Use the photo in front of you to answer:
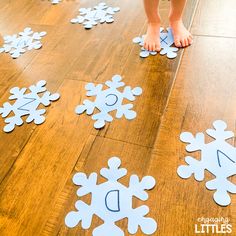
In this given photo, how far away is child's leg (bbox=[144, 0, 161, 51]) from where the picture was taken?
1.18m

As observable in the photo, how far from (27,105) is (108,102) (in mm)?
335

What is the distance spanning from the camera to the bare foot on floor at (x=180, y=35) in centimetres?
119

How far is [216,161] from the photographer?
2.69 ft

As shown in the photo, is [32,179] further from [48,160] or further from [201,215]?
[201,215]

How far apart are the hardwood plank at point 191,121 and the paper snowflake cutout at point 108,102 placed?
0.48ft

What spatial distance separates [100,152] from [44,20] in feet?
3.15

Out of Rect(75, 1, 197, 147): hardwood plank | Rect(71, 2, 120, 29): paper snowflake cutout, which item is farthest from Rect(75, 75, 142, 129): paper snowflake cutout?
Rect(71, 2, 120, 29): paper snowflake cutout

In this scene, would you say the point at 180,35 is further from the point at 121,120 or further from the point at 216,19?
the point at 121,120

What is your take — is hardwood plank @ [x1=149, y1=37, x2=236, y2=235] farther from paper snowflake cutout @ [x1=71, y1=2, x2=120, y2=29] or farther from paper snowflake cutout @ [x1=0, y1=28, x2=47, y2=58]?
paper snowflake cutout @ [x1=0, y1=28, x2=47, y2=58]

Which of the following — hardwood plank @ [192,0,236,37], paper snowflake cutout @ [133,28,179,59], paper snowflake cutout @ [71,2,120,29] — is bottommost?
paper snowflake cutout @ [133,28,179,59]

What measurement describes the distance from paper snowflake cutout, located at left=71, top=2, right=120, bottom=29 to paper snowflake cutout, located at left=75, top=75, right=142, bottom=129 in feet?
1.49

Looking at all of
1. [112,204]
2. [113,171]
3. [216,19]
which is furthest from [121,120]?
[216,19]

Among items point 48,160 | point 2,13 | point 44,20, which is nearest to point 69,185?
point 48,160

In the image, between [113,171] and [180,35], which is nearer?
[113,171]
